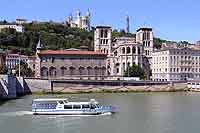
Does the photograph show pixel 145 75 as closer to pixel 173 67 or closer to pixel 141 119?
pixel 173 67

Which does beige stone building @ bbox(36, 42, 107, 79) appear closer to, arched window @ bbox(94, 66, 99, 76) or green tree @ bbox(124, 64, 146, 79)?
arched window @ bbox(94, 66, 99, 76)

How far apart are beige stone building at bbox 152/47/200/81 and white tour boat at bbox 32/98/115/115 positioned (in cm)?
5449

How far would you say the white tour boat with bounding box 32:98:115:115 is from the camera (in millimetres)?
42031

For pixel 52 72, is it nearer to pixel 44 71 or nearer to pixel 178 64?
pixel 44 71

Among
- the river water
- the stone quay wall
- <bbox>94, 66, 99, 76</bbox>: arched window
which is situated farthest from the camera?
<bbox>94, 66, 99, 76</bbox>: arched window

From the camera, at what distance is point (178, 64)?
95938 mm

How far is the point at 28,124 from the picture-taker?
35531 mm

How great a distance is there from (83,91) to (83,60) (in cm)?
1616

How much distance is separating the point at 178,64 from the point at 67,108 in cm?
5689

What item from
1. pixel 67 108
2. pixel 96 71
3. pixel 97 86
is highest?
pixel 96 71

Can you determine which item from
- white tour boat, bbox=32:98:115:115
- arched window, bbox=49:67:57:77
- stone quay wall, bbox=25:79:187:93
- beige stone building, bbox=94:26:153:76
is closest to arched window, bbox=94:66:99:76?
beige stone building, bbox=94:26:153:76

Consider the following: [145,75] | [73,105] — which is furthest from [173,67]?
[73,105]

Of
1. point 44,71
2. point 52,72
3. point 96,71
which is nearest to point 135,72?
point 96,71

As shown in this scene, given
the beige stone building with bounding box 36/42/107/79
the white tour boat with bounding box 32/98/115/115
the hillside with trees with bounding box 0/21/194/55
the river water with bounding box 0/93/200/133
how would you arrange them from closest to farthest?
1. the river water with bounding box 0/93/200/133
2. the white tour boat with bounding box 32/98/115/115
3. the beige stone building with bounding box 36/42/107/79
4. the hillside with trees with bounding box 0/21/194/55
